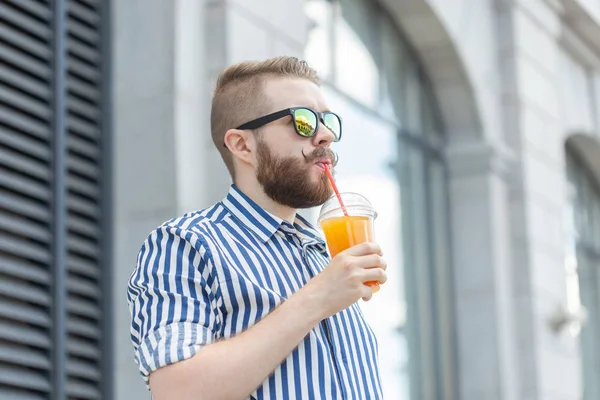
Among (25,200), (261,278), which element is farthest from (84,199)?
(261,278)

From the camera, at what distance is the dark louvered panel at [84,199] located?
5.36 meters

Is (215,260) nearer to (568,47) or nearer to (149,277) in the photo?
(149,277)

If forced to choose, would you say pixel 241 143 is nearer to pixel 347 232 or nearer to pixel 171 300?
pixel 347 232

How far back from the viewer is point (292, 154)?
9.83 ft

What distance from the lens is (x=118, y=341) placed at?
546 centimetres

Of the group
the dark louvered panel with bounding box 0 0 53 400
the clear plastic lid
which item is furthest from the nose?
the dark louvered panel with bounding box 0 0 53 400

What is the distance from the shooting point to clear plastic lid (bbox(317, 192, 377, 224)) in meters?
2.85

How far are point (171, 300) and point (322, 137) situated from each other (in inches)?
23.6

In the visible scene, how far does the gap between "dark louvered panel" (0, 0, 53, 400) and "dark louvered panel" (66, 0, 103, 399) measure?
0.55 ft

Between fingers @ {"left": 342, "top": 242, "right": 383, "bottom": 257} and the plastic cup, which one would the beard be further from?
fingers @ {"left": 342, "top": 242, "right": 383, "bottom": 257}

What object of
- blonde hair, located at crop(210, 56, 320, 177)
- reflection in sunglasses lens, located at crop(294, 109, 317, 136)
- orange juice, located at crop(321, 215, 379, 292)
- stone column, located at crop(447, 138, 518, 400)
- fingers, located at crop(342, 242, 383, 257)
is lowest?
fingers, located at crop(342, 242, 383, 257)

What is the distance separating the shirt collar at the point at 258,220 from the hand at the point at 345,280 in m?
0.36

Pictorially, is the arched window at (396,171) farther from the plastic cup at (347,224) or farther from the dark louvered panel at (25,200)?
the plastic cup at (347,224)

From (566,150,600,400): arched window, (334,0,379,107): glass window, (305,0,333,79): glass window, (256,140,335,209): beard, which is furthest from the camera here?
(566,150,600,400): arched window
